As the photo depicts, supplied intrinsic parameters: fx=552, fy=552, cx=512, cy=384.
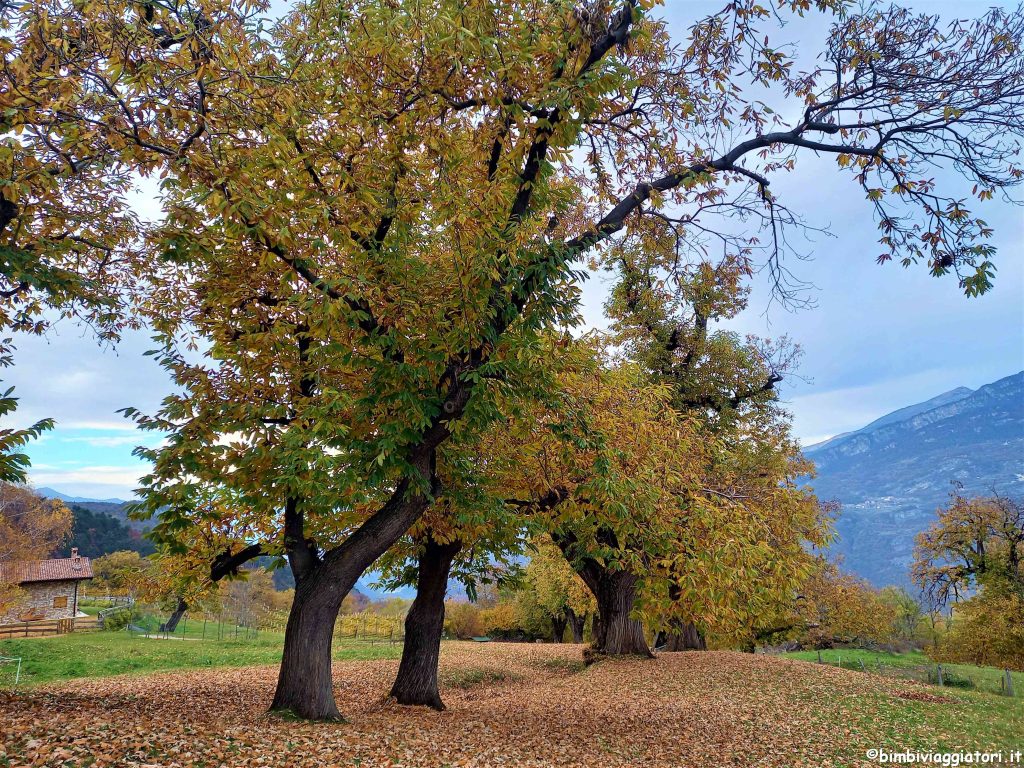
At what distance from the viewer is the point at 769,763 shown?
908 centimetres

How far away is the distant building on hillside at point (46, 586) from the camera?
38.2 m

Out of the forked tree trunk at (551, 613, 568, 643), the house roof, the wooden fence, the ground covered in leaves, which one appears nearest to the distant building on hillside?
the house roof

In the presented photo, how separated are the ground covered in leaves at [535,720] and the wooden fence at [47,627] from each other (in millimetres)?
22645

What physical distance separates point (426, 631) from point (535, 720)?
324 cm

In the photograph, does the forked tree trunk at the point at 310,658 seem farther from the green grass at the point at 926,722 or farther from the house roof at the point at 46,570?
the house roof at the point at 46,570

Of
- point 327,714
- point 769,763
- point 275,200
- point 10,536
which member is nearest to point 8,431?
point 275,200

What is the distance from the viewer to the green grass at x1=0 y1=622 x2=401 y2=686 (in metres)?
20.1

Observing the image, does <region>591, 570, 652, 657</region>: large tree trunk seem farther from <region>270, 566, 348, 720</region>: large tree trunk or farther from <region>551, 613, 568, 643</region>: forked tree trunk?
<region>551, 613, 568, 643</region>: forked tree trunk

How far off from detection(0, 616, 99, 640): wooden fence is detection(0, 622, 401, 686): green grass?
2599 millimetres

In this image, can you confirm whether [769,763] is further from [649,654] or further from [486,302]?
[649,654]

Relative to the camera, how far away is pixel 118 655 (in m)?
24.6

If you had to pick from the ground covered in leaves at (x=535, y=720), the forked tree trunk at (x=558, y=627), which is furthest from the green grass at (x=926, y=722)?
the forked tree trunk at (x=558, y=627)

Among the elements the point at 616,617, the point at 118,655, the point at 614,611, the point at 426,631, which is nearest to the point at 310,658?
the point at 426,631

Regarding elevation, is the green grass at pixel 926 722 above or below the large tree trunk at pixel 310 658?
below
